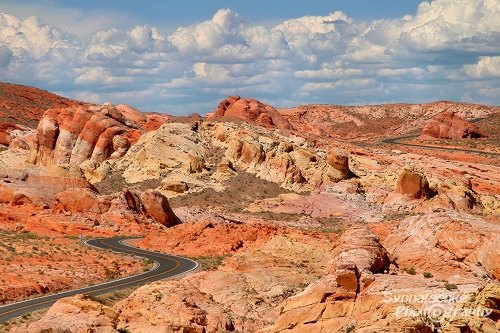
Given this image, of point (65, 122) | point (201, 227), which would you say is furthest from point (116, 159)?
point (201, 227)

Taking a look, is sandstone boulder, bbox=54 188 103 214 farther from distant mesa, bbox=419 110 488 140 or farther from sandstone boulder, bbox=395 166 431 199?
distant mesa, bbox=419 110 488 140

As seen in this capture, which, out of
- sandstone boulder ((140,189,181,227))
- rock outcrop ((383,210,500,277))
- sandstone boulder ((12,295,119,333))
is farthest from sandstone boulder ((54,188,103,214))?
sandstone boulder ((12,295,119,333))

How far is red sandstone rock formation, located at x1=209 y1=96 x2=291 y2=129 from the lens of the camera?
125m

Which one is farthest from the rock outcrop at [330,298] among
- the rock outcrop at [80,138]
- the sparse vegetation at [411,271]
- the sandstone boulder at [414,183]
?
the rock outcrop at [80,138]

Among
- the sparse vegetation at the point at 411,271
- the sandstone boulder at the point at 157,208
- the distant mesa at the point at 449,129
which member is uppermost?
the distant mesa at the point at 449,129

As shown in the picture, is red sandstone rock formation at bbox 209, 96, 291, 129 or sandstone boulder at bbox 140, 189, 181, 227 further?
red sandstone rock formation at bbox 209, 96, 291, 129

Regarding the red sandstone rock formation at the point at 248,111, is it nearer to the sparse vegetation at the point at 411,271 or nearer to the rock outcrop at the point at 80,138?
the rock outcrop at the point at 80,138

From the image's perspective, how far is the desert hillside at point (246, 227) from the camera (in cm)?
2550

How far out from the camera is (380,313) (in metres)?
21.5

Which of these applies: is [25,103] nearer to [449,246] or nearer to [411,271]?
[449,246]

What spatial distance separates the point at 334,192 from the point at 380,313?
59394 mm

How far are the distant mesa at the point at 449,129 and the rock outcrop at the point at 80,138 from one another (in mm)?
81677

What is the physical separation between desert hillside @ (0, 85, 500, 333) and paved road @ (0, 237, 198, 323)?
1338mm

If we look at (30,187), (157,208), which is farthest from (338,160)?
(30,187)
